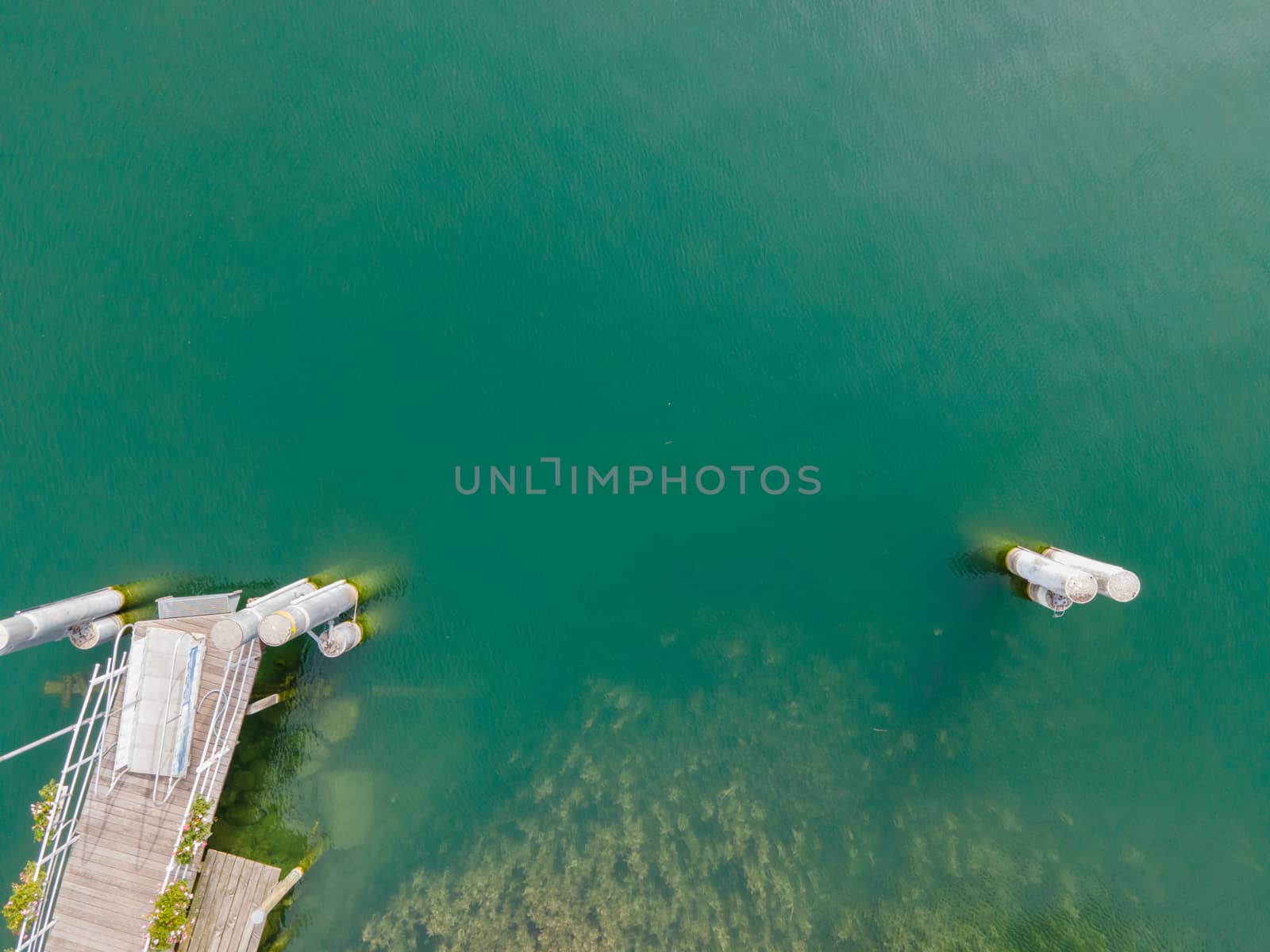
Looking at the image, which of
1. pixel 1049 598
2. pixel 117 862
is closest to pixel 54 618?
pixel 117 862

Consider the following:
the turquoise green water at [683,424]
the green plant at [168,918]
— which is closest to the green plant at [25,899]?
the green plant at [168,918]

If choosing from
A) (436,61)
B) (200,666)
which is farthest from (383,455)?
(436,61)

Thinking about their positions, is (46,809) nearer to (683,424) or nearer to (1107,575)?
(683,424)

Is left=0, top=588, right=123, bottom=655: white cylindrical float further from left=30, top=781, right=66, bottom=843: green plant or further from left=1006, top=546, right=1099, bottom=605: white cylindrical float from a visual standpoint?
left=1006, top=546, right=1099, bottom=605: white cylindrical float

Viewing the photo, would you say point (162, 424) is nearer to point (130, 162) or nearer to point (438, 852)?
point (130, 162)

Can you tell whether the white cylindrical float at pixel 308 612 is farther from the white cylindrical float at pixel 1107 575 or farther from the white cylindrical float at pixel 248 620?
the white cylindrical float at pixel 1107 575

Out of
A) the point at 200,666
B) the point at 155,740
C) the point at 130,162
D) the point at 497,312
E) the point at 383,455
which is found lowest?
the point at 155,740
